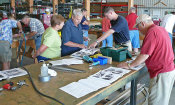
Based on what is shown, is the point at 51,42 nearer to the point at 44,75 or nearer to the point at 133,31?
the point at 44,75

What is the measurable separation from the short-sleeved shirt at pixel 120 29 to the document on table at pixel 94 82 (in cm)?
120

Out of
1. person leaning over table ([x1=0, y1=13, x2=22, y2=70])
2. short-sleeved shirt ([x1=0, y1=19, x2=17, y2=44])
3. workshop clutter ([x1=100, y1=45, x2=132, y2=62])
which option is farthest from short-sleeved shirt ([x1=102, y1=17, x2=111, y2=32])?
workshop clutter ([x1=100, y1=45, x2=132, y2=62])

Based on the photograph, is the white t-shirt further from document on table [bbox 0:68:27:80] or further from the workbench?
document on table [bbox 0:68:27:80]

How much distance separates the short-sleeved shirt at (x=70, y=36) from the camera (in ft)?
9.59

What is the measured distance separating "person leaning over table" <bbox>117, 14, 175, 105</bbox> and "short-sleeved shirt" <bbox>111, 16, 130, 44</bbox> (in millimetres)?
1051

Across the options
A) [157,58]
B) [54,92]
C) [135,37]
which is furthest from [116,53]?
[135,37]

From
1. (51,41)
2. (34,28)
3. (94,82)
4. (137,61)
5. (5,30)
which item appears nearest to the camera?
(94,82)

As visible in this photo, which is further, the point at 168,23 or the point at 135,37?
the point at 135,37

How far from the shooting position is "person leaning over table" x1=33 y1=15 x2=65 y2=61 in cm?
256

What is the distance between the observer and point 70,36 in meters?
2.98

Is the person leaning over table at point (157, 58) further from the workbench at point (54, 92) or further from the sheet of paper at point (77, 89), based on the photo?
the sheet of paper at point (77, 89)

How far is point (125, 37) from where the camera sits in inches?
128

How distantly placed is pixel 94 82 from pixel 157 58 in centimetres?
76

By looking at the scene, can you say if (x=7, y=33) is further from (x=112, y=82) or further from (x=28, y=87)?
(x=112, y=82)
